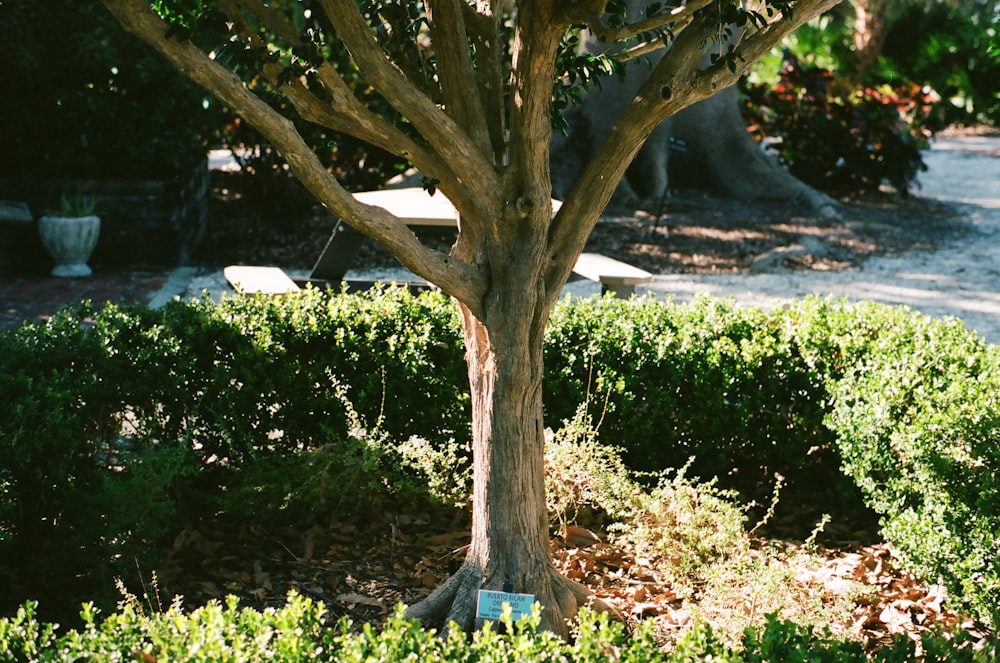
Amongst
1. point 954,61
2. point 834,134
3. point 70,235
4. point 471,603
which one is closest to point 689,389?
point 471,603

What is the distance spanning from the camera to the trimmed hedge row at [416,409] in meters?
3.73

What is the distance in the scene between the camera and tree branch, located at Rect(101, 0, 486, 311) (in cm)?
282

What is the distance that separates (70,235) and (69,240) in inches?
1.8

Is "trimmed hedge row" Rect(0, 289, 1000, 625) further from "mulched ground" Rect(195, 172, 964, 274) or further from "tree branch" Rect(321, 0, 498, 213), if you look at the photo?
"mulched ground" Rect(195, 172, 964, 274)

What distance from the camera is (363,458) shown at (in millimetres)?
4375

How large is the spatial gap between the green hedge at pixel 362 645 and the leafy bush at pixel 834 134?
13017 millimetres

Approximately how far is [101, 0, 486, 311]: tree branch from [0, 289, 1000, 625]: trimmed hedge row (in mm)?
1328

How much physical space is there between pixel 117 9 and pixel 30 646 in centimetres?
167

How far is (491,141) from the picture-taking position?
3.56 metres

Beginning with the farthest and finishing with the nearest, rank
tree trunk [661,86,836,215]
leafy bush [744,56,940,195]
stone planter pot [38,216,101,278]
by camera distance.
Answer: leafy bush [744,56,940,195]
tree trunk [661,86,836,215]
stone planter pot [38,216,101,278]

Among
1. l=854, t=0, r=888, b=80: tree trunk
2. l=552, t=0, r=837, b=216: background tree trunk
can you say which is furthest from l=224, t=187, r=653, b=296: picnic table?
l=854, t=0, r=888, b=80: tree trunk

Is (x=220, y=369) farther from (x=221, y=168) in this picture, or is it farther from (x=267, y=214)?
(x=221, y=168)

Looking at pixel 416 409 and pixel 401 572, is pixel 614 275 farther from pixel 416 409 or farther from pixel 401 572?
pixel 401 572

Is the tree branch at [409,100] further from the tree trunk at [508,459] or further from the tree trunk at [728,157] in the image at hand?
the tree trunk at [728,157]
